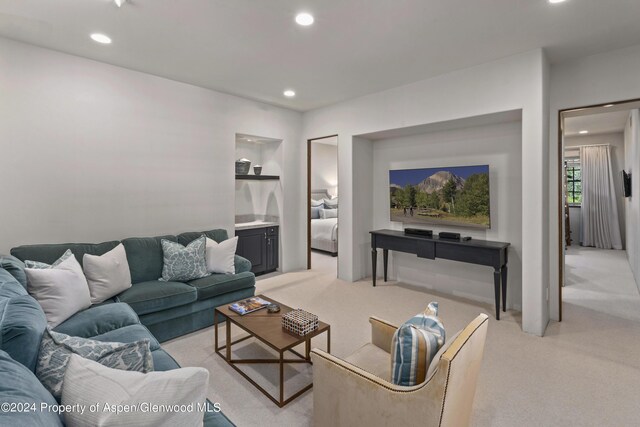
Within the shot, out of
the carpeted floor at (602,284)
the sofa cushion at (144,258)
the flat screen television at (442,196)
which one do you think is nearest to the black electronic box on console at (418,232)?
the flat screen television at (442,196)

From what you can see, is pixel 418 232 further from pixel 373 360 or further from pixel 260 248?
pixel 373 360

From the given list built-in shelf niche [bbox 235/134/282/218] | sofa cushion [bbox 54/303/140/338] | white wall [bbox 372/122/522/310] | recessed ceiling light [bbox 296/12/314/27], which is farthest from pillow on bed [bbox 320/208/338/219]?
sofa cushion [bbox 54/303/140/338]

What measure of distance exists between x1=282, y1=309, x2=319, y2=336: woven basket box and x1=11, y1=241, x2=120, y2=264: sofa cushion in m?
2.09

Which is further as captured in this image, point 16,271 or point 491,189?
point 491,189

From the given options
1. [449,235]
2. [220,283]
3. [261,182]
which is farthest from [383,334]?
[261,182]

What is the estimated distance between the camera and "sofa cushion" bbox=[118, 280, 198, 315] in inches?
108

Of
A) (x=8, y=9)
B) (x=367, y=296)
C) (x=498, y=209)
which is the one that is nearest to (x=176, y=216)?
(x=8, y=9)

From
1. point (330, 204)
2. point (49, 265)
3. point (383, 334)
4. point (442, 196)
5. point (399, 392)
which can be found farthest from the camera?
point (330, 204)

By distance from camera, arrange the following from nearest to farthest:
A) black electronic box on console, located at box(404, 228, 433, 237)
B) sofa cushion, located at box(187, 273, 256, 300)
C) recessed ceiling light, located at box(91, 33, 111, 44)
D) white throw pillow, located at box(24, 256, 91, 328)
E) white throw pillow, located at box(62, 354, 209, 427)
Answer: white throw pillow, located at box(62, 354, 209, 427), white throw pillow, located at box(24, 256, 91, 328), recessed ceiling light, located at box(91, 33, 111, 44), sofa cushion, located at box(187, 273, 256, 300), black electronic box on console, located at box(404, 228, 433, 237)

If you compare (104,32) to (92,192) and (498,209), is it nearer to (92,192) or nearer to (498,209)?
(92,192)

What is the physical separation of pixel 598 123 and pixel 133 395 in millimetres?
7910

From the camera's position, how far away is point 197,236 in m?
3.88

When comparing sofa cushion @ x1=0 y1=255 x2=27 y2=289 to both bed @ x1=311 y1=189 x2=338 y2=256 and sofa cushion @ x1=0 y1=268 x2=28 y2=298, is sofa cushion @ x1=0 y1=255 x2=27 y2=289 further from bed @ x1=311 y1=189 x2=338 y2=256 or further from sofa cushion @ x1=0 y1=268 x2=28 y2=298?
bed @ x1=311 y1=189 x2=338 y2=256

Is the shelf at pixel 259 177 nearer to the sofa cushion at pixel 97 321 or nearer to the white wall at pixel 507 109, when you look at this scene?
the white wall at pixel 507 109
